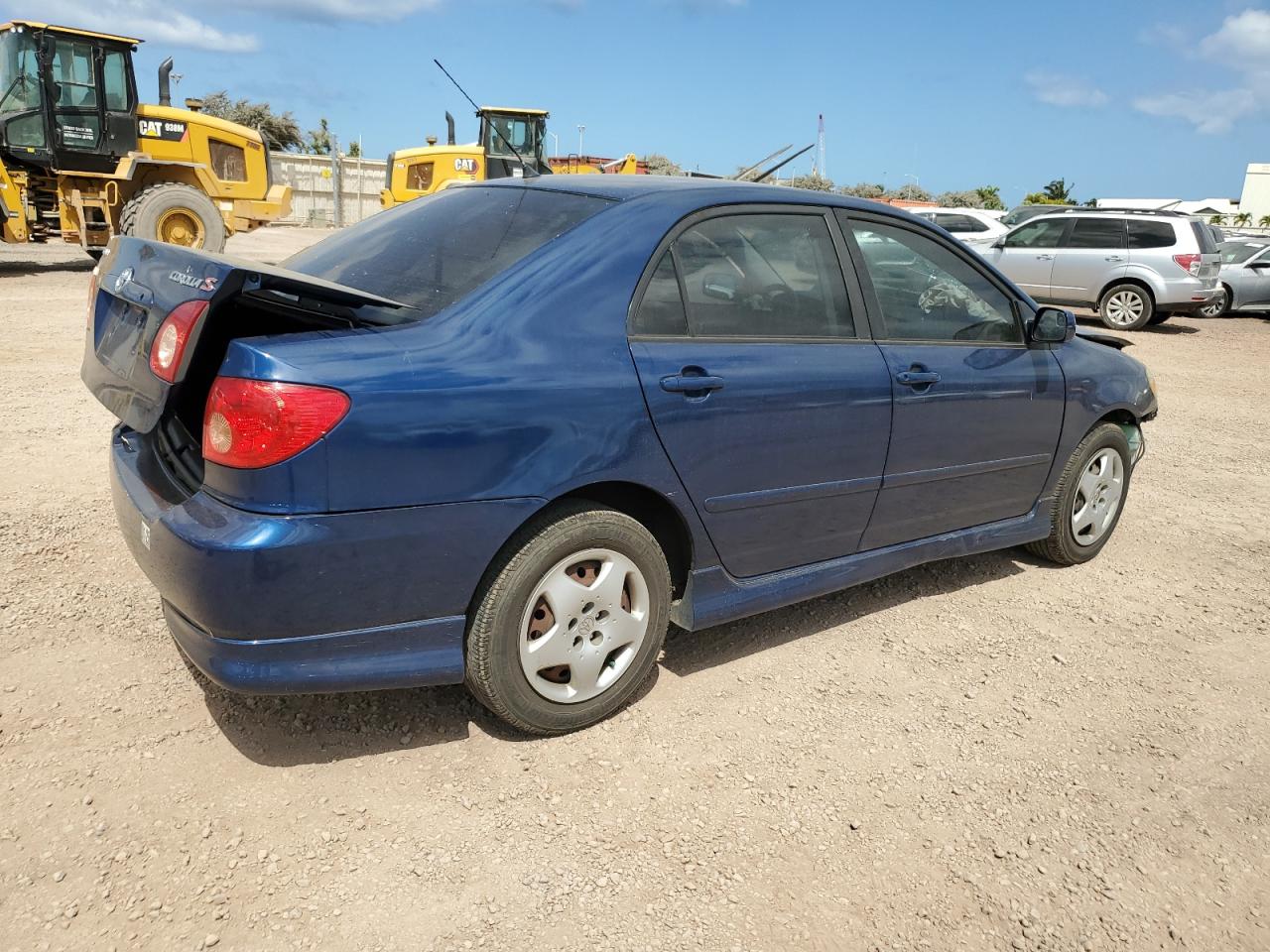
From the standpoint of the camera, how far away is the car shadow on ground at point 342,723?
302 centimetres

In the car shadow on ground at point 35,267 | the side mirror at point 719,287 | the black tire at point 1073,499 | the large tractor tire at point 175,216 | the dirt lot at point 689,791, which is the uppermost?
the side mirror at point 719,287

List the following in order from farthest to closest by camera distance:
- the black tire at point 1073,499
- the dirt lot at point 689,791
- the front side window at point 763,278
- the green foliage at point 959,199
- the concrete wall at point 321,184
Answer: the green foliage at point 959,199
the concrete wall at point 321,184
the black tire at point 1073,499
the front side window at point 763,278
the dirt lot at point 689,791

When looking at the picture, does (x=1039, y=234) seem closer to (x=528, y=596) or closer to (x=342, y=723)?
(x=528, y=596)

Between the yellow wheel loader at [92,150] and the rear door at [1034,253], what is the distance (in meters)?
12.1

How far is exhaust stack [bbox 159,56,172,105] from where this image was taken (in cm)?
1360

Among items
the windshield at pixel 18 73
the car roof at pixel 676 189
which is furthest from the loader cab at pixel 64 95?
the car roof at pixel 676 189

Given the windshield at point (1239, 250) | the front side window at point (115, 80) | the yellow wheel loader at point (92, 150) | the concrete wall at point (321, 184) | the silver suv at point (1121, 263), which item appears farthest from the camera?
the concrete wall at point (321, 184)

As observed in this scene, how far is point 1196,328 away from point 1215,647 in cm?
1516

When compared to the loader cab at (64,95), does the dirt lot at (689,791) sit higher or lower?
lower

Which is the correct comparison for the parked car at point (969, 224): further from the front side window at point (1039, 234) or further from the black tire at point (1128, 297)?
the black tire at point (1128, 297)

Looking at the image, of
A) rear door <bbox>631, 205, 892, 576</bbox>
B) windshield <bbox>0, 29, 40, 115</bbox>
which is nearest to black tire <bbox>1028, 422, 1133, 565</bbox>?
rear door <bbox>631, 205, 892, 576</bbox>

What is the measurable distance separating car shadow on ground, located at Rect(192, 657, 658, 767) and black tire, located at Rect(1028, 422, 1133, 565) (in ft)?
9.47

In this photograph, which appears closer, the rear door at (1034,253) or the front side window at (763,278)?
the front side window at (763,278)

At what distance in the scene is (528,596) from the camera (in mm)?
2908
